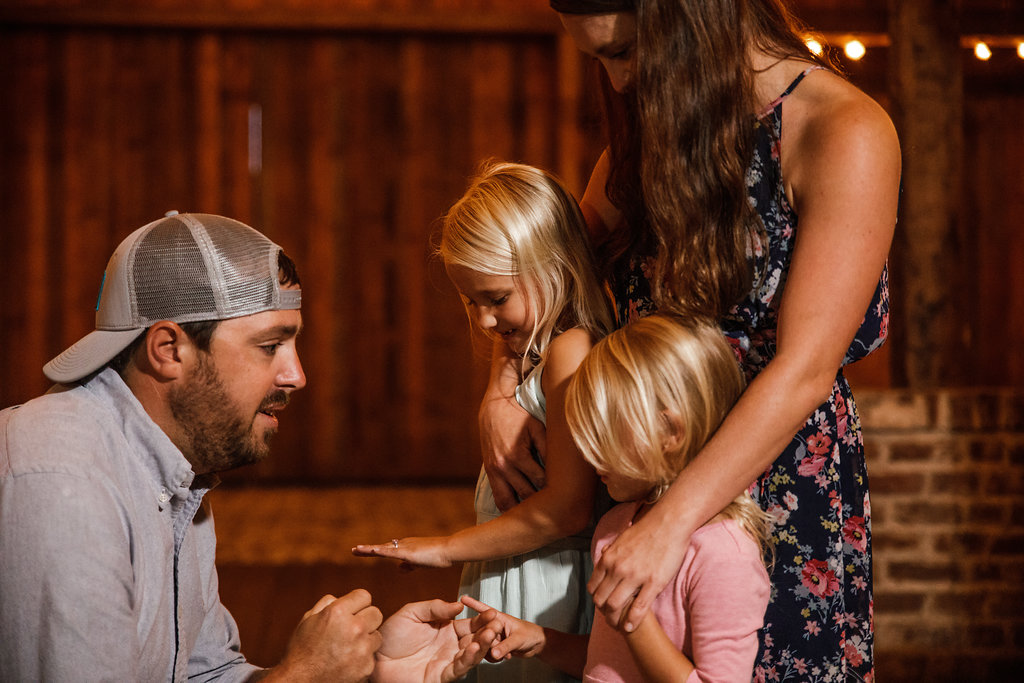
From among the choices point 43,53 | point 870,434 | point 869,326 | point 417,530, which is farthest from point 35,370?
point 869,326

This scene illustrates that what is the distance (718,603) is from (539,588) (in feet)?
1.72

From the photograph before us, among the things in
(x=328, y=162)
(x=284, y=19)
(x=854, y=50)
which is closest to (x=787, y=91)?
(x=854, y=50)

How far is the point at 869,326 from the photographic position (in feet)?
5.14

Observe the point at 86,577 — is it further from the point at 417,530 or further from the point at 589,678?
the point at 417,530

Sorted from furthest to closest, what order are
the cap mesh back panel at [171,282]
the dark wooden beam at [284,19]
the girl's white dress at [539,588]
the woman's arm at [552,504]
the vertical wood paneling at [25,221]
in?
the vertical wood paneling at [25,221]
the dark wooden beam at [284,19]
the girl's white dress at [539,588]
the woman's arm at [552,504]
the cap mesh back panel at [171,282]

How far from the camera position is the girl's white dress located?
1848 millimetres

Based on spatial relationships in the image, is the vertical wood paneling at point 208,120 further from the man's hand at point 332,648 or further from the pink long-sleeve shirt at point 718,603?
the pink long-sleeve shirt at point 718,603

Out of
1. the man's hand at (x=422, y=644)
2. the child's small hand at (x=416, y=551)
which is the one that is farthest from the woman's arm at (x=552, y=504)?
the man's hand at (x=422, y=644)

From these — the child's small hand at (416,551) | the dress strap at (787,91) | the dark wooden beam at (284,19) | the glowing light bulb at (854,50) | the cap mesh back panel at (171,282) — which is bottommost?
the child's small hand at (416,551)

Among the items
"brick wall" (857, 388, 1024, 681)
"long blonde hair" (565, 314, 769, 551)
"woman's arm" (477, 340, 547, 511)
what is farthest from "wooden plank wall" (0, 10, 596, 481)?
"long blonde hair" (565, 314, 769, 551)

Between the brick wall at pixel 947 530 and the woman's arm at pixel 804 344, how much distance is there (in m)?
2.42

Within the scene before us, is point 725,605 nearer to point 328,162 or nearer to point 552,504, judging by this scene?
point 552,504

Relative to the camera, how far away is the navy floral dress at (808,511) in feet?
4.95

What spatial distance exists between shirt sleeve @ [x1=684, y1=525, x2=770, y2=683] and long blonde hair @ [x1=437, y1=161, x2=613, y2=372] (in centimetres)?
54
